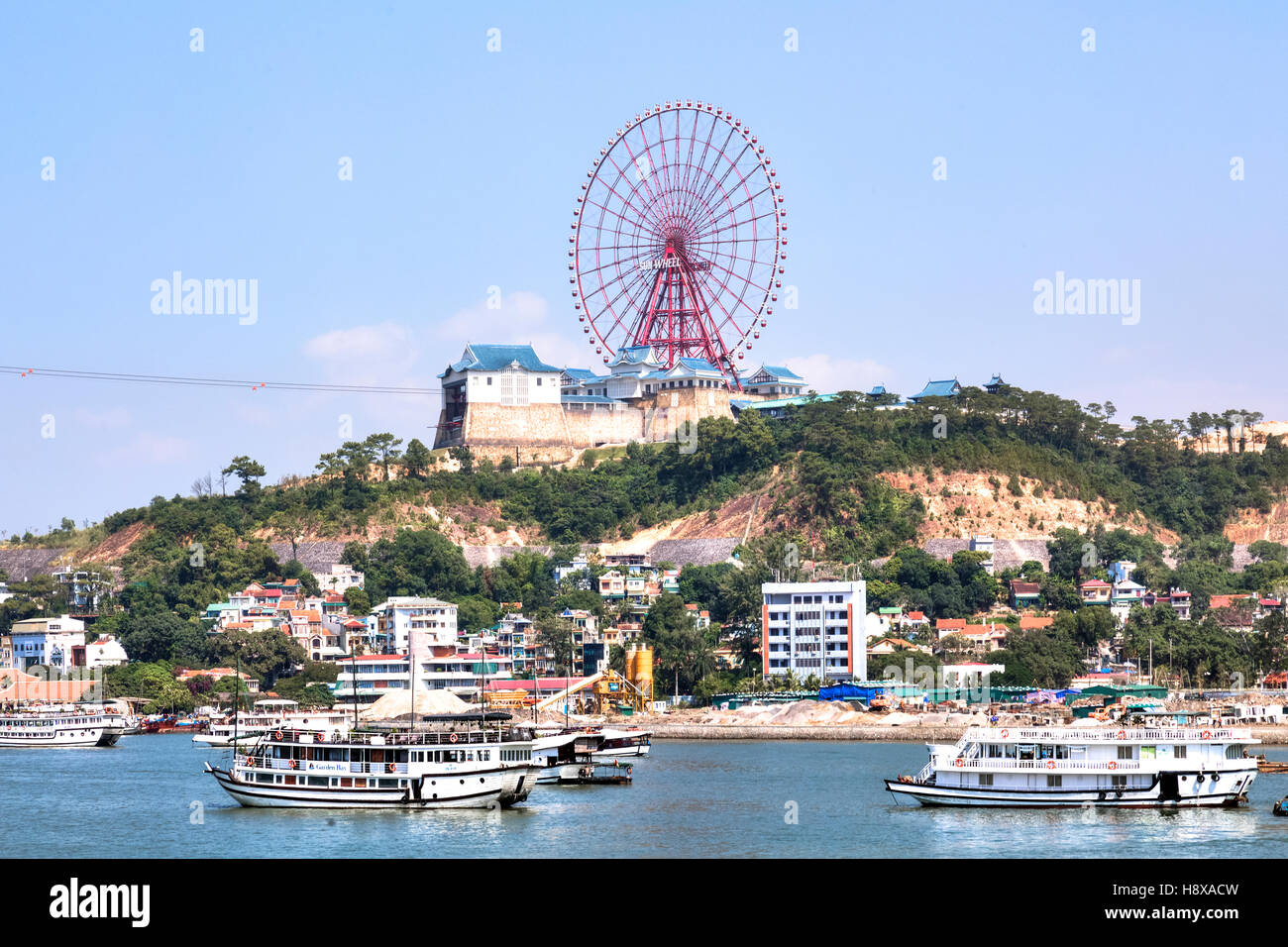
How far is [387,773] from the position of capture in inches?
1875

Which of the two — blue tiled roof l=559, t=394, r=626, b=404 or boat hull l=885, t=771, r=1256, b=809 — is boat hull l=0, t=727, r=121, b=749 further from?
blue tiled roof l=559, t=394, r=626, b=404

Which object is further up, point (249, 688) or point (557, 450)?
point (557, 450)

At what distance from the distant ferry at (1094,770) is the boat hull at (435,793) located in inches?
447

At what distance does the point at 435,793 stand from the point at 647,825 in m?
6.81

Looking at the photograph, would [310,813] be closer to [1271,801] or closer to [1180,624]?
[1271,801]

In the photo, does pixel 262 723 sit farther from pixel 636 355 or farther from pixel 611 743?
pixel 636 355

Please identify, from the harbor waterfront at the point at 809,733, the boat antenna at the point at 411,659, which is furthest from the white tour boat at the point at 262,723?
the harbor waterfront at the point at 809,733

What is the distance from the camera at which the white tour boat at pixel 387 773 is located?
4744cm

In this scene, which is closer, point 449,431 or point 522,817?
point 522,817

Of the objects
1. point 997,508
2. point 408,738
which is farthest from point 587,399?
point 408,738

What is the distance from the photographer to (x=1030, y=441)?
128 metres

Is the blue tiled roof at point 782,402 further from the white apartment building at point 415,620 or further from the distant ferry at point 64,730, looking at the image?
the distant ferry at point 64,730

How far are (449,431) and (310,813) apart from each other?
8554cm
